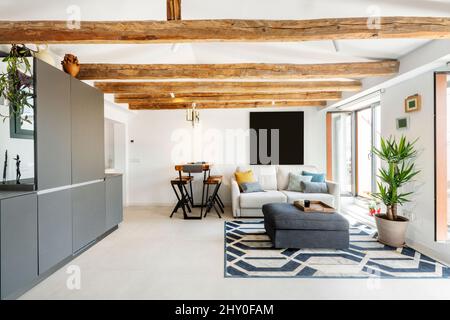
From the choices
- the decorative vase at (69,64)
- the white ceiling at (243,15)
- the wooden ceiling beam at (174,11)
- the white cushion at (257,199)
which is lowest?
the white cushion at (257,199)

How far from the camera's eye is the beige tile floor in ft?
6.64

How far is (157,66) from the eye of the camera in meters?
3.26

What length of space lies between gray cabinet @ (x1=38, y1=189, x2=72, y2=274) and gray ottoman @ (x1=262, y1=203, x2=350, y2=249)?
2431mm

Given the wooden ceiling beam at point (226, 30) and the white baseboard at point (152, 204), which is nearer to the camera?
the wooden ceiling beam at point (226, 30)

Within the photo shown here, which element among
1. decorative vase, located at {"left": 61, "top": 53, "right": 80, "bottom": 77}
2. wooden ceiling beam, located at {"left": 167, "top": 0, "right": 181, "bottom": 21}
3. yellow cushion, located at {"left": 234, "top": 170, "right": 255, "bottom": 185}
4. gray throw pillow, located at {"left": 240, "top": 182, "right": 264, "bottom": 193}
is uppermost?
wooden ceiling beam, located at {"left": 167, "top": 0, "right": 181, "bottom": 21}

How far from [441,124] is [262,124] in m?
3.28

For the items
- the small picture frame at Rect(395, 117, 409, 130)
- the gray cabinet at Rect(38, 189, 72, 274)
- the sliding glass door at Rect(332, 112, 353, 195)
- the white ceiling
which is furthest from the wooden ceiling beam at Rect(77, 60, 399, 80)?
the sliding glass door at Rect(332, 112, 353, 195)

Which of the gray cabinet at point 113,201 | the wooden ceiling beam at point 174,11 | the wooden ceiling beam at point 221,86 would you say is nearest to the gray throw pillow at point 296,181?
the wooden ceiling beam at point 221,86

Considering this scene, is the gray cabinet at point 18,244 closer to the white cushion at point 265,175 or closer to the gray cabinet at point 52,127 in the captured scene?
the gray cabinet at point 52,127

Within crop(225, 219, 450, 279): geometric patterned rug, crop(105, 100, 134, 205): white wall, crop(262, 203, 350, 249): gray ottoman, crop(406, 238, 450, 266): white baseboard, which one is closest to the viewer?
crop(225, 219, 450, 279): geometric patterned rug

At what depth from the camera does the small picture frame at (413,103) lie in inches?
118

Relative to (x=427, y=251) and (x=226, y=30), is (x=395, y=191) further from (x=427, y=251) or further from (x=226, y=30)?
(x=226, y=30)

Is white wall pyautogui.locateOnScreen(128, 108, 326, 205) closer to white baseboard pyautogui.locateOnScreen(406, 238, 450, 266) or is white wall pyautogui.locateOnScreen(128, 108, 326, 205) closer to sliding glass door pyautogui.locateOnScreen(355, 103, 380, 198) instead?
sliding glass door pyautogui.locateOnScreen(355, 103, 380, 198)

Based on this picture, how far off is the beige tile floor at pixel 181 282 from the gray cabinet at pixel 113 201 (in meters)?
0.51
